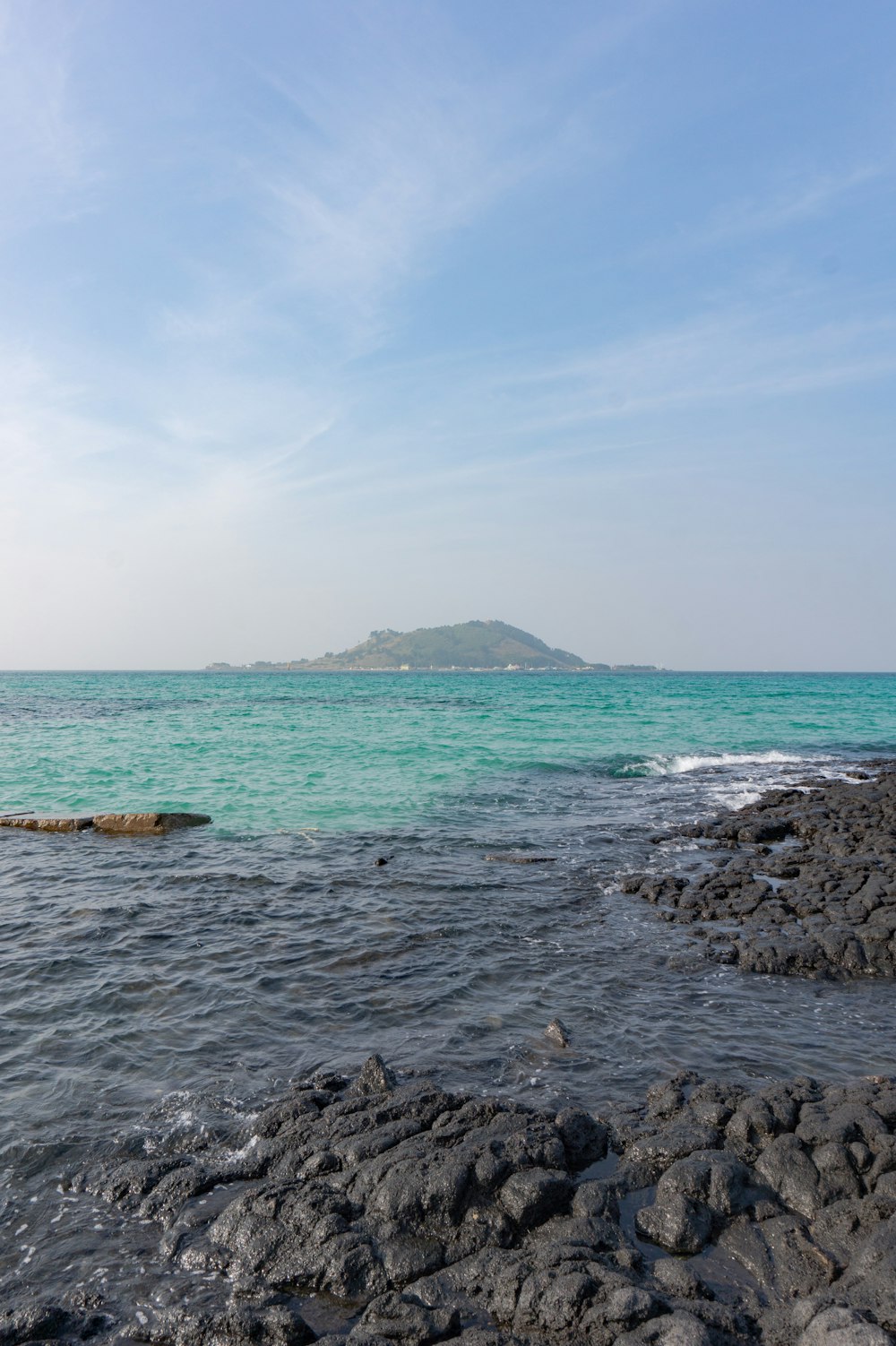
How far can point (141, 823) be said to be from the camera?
19.6 m

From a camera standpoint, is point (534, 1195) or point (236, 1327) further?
point (534, 1195)

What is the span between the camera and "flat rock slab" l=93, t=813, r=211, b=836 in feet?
64.3

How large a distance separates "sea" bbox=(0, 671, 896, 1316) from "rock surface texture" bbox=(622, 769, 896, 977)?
2.21ft

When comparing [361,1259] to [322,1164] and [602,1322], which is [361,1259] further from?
[602,1322]

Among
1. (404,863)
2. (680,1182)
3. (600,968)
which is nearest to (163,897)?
(404,863)

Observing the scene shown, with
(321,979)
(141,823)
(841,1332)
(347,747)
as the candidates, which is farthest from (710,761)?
(841,1332)

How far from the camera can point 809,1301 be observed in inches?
190

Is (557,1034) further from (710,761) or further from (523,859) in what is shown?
(710,761)

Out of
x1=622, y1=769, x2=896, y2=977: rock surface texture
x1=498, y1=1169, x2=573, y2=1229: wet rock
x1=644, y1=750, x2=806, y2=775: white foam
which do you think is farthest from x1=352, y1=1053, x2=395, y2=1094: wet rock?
x1=644, y1=750, x2=806, y2=775: white foam

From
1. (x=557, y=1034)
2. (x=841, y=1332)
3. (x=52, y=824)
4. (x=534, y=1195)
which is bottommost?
(x=557, y=1034)

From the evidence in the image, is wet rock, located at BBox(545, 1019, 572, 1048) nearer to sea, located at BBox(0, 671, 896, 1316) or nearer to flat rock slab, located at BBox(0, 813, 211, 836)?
sea, located at BBox(0, 671, 896, 1316)

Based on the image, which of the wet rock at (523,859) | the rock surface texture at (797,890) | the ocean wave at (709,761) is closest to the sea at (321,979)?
the wet rock at (523,859)

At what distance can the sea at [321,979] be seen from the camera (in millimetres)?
7180

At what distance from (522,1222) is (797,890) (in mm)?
10838
